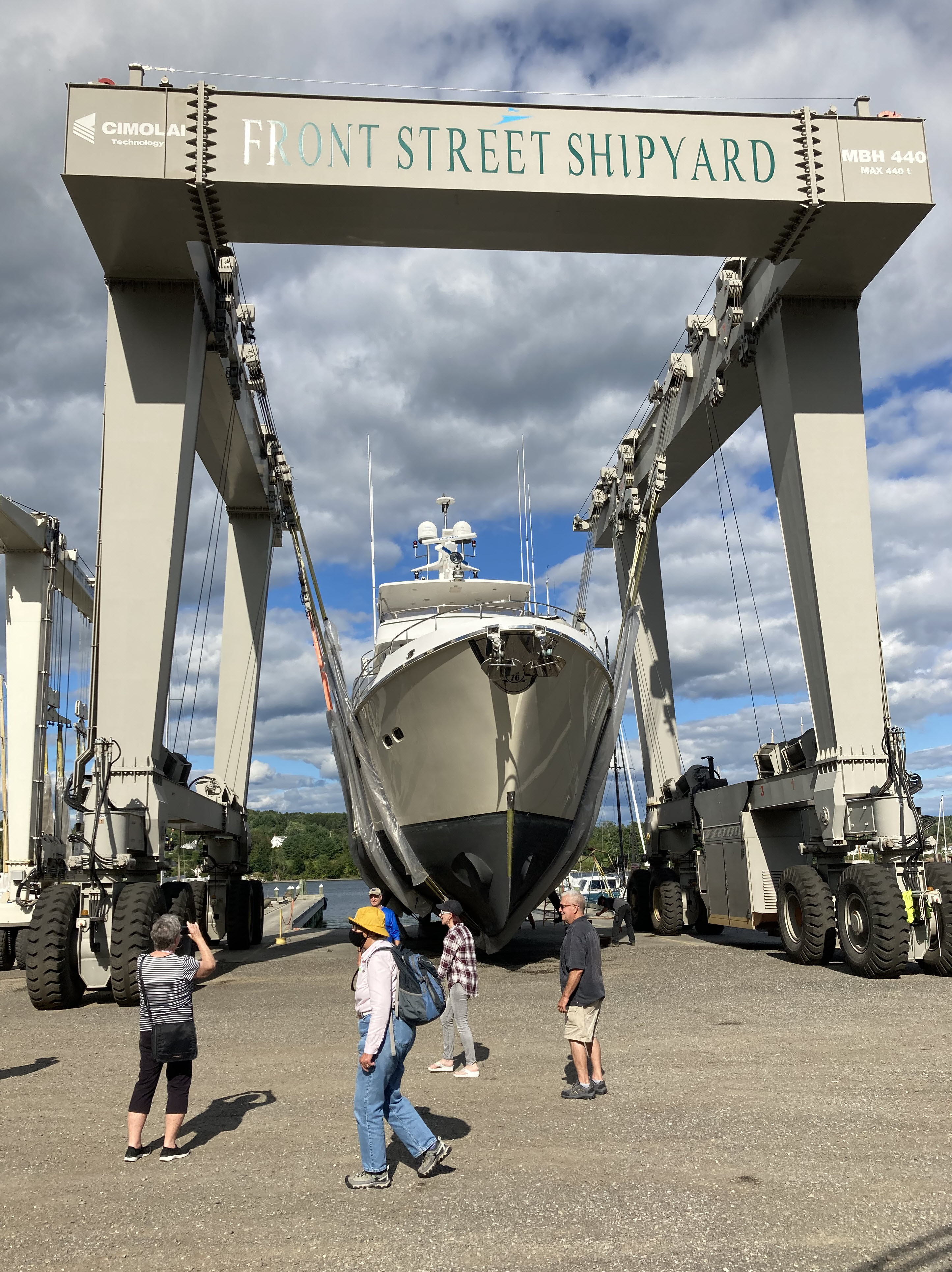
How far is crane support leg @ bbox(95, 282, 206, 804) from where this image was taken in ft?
47.7

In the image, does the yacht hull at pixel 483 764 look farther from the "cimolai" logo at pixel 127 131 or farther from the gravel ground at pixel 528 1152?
the "cimolai" logo at pixel 127 131

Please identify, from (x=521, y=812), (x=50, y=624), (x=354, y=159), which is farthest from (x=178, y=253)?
(x=50, y=624)

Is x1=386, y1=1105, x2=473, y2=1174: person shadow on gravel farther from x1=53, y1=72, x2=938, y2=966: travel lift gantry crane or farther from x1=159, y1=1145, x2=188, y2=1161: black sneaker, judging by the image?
x1=53, y1=72, x2=938, y2=966: travel lift gantry crane

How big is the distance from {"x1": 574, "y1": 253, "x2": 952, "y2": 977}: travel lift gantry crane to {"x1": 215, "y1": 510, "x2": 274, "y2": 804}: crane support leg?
1008 centimetres

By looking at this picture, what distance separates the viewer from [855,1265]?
3795mm

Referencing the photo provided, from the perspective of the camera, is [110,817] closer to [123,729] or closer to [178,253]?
[123,729]

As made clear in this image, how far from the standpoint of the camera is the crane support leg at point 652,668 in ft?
79.7

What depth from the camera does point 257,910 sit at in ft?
75.3

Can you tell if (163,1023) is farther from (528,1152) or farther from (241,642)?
(241,642)

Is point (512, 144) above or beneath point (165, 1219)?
above

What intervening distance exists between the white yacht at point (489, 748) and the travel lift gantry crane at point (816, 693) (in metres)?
3.32

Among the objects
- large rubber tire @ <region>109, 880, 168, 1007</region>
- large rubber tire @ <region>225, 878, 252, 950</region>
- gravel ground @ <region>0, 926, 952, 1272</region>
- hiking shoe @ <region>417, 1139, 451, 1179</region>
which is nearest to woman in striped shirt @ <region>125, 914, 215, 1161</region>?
gravel ground @ <region>0, 926, 952, 1272</region>

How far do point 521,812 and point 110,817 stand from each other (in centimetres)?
569

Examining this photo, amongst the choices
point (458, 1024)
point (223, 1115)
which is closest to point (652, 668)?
point (458, 1024)
